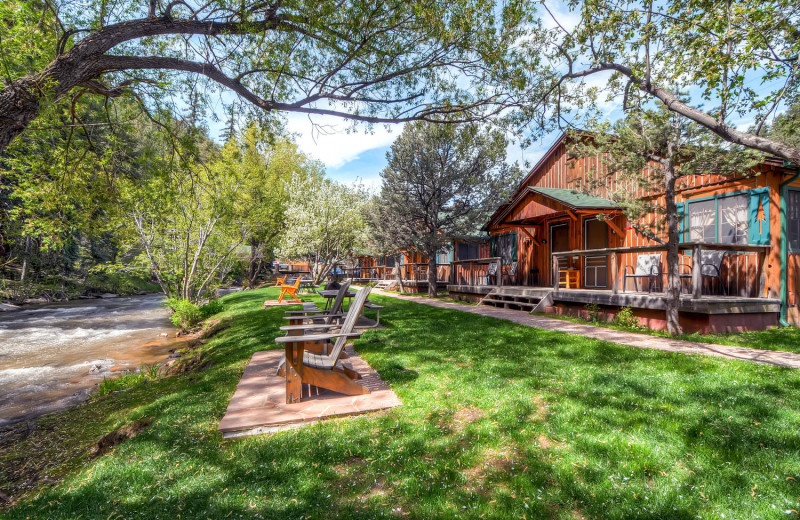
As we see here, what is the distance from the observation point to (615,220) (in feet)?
38.1

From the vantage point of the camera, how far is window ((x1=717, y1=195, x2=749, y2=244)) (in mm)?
8289

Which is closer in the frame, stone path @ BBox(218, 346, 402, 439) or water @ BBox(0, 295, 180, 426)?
stone path @ BBox(218, 346, 402, 439)

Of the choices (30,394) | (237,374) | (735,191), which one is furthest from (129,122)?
(735,191)

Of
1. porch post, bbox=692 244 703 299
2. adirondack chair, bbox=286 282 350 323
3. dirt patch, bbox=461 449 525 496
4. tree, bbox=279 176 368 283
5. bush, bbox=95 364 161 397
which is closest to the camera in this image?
dirt patch, bbox=461 449 525 496

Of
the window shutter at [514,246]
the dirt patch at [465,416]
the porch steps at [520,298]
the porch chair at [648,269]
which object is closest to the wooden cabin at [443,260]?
the window shutter at [514,246]

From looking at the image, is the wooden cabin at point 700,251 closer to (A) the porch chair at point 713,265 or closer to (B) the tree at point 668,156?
(A) the porch chair at point 713,265

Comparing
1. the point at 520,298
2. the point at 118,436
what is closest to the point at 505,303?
the point at 520,298

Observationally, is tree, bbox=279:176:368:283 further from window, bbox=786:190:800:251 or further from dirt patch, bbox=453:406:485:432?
dirt patch, bbox=453:406:485:432

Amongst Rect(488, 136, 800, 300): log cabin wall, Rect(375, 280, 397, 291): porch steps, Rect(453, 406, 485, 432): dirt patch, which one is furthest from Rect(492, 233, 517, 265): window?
Rect(453, 406, 485, 432): dirt patch

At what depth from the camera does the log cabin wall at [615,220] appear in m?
7.77

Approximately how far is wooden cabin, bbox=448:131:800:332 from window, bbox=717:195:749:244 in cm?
2

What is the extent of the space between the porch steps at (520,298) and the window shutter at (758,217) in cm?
459

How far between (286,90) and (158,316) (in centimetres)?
1356

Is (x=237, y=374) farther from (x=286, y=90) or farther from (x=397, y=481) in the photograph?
(x=286, y=90)
